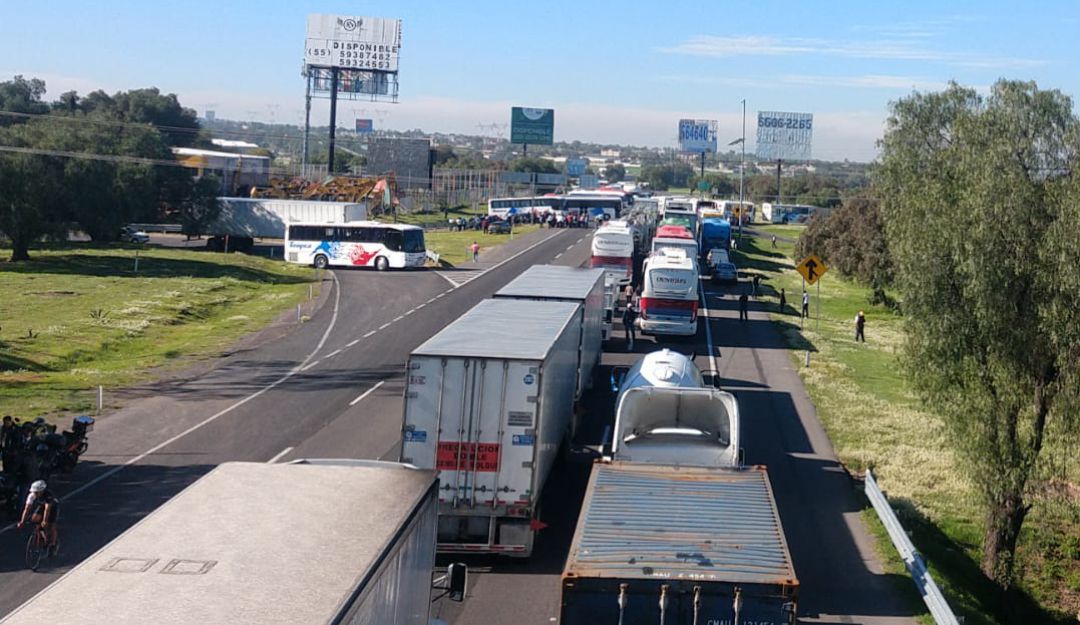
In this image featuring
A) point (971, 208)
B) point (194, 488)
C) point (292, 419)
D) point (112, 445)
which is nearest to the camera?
point (194, 488)

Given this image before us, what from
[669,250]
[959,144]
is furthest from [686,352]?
[959,144]

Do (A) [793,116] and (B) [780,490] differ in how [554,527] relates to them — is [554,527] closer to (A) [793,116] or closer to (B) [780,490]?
(B) [780,490]

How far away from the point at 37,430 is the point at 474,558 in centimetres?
871

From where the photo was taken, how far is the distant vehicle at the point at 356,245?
209 feet

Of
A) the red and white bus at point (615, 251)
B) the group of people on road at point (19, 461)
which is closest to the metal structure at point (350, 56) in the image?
the red and white bus at point (615, 251)

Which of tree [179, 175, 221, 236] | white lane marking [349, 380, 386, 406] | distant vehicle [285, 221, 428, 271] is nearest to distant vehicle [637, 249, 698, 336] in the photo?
white lane marking [349, 380, 386, 406]

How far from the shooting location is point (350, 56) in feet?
411

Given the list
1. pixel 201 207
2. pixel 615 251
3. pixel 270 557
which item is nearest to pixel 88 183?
pixel 201 207

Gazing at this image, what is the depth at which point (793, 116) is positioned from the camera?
488 ft

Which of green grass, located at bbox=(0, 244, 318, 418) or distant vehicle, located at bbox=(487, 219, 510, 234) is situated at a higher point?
distant vehicle, located at bbox=(487, 219, 510, 234)

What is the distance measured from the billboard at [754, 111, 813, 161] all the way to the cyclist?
13602cm

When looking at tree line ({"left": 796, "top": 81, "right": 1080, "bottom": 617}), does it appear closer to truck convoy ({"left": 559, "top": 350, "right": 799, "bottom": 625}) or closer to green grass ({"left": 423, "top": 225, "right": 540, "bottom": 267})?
truck convoy ({"left": 559, "top": 350, "right": 799, "bottom": 625})

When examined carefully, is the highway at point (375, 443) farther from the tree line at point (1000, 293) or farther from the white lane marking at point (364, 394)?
the tree line at point (1000, 293)

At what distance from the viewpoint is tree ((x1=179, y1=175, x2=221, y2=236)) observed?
245 ft
